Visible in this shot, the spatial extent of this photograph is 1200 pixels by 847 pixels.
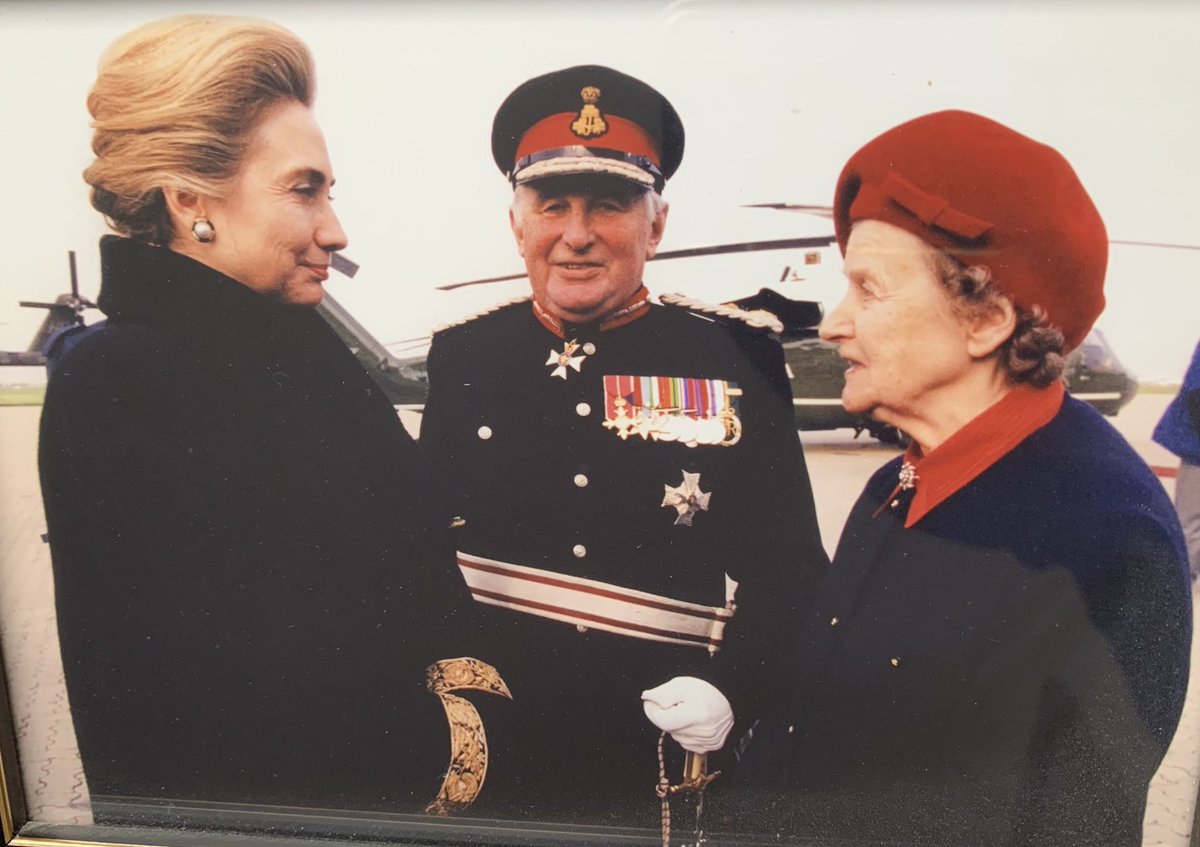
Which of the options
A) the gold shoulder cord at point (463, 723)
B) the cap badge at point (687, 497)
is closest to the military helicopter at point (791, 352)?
the cap badge at point (687, 497)

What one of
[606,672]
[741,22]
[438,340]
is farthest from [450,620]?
[741,22]

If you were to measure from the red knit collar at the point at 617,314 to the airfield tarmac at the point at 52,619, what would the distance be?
0.40 meters

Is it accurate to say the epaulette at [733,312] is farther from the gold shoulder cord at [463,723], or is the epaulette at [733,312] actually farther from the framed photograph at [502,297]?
the gold shoulder cord at [463,723]

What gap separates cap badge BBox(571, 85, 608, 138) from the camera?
5.16 ft

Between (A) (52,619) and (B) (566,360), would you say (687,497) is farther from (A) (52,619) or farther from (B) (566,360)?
(A) (52,619)

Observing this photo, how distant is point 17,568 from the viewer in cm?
192

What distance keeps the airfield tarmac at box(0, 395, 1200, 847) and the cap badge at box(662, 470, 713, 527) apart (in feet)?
0.86

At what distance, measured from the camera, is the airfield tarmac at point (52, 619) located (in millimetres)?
1677

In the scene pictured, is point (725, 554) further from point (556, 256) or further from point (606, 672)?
point (556, 256)

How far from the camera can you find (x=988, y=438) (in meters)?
1.57

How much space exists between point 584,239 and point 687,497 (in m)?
0.64

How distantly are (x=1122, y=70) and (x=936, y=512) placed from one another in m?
1.00

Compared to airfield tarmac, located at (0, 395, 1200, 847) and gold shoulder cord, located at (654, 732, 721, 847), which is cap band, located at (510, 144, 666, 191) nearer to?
airfield tarmac, located at (0, 395, 1200, 847)

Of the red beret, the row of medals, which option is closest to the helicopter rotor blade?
the red beret
